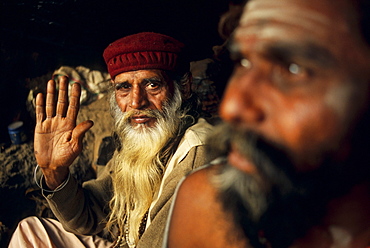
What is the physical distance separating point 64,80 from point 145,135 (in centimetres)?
69

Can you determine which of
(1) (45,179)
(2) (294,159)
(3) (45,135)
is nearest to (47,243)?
(1) (45,179)

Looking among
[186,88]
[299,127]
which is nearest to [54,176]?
[186,88]

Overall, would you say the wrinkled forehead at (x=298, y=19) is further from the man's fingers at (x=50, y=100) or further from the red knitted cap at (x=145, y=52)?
the man's fingers at (x=50, y=100)

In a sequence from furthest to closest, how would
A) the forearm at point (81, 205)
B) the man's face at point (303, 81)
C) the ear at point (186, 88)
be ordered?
the ear at point (186, 88), the forearm at point (81, 205), the man's face at point (303, 81)

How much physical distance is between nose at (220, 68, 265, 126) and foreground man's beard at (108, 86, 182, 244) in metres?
1.41

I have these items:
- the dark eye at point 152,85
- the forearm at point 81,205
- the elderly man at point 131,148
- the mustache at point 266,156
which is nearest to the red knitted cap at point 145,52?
the elderly man at point 131,148

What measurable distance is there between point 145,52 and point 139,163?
84 cm

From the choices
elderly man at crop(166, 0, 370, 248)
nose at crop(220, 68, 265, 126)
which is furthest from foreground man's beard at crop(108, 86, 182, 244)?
nose at crop(220, 68, 265, 126)

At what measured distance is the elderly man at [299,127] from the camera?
89cm

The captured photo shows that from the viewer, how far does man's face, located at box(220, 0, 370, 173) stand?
89 centimetres

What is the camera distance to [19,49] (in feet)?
12.7

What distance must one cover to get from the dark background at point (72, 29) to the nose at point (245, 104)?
257 centimetres

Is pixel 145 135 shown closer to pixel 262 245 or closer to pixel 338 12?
pixel 262 245

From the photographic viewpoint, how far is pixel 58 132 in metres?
2.20
